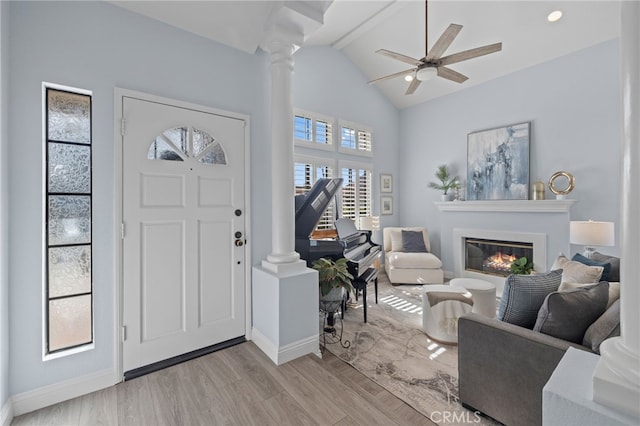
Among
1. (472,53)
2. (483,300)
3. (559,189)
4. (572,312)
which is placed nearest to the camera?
(572,312)

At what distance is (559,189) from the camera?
4020 mm

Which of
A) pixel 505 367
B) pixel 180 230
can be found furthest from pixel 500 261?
pixel 180 230

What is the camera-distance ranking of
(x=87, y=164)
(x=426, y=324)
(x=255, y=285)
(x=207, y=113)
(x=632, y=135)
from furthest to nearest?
(x=426, y=324), (x=255, y=285), (x=207, y=113), (x=87, y=164), (x=632, y=135)

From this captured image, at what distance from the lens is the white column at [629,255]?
86 cm

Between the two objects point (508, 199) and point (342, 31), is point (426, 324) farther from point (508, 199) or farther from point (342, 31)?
point (342, 31)

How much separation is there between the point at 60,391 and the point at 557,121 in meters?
6.25

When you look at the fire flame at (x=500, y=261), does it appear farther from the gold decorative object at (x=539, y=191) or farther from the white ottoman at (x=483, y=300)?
the white ottoman at (x=483, y=300)

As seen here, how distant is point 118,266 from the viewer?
7.02ft

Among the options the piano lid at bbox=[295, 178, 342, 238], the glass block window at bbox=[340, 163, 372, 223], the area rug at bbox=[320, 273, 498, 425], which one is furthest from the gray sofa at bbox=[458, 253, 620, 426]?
the glass block window at bbox=[340, 163, 372, 223]

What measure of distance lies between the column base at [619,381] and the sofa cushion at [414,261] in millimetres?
3863

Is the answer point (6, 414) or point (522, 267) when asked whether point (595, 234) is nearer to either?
point (522, 267)

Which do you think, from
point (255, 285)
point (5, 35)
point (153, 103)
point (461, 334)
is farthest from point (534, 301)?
point (5, 35)

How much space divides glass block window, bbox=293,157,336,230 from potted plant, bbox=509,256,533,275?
2825mm

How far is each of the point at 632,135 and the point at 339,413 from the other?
2.00m
